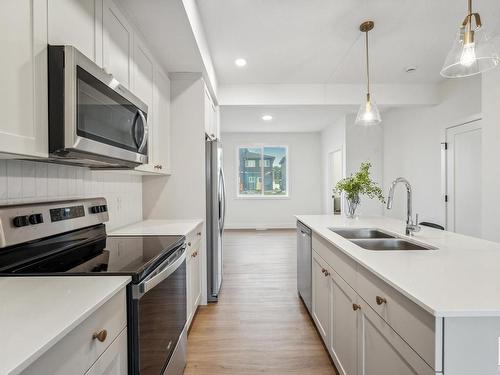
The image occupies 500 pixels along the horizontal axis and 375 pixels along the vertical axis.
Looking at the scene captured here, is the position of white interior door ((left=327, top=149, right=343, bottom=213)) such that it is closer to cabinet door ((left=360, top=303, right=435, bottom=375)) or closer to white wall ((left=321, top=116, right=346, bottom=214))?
white wall ((left=321, top=116, right=346, bottom=214))

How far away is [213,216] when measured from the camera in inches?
120

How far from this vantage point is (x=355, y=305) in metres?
1.42

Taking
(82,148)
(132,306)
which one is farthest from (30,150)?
(132,306)

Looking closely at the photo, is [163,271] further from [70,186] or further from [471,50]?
[471,50]

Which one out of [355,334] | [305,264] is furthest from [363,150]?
[355,334]

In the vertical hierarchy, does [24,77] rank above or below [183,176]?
above

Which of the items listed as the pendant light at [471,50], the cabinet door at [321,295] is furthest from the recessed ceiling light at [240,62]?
the cabinet door at [321,295]

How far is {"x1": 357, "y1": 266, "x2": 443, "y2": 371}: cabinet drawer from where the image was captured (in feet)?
2.76

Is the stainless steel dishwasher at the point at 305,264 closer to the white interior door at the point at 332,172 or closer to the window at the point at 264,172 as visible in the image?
the white interior door at the point at 332,172

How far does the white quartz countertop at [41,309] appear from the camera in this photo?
594 millimetres

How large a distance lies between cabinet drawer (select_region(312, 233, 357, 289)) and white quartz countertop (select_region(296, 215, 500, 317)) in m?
0.07

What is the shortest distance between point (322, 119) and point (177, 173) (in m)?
A: 4.08

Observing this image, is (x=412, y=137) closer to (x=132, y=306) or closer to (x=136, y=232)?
(x=136, y=232)

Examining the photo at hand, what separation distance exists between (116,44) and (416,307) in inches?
78.5
